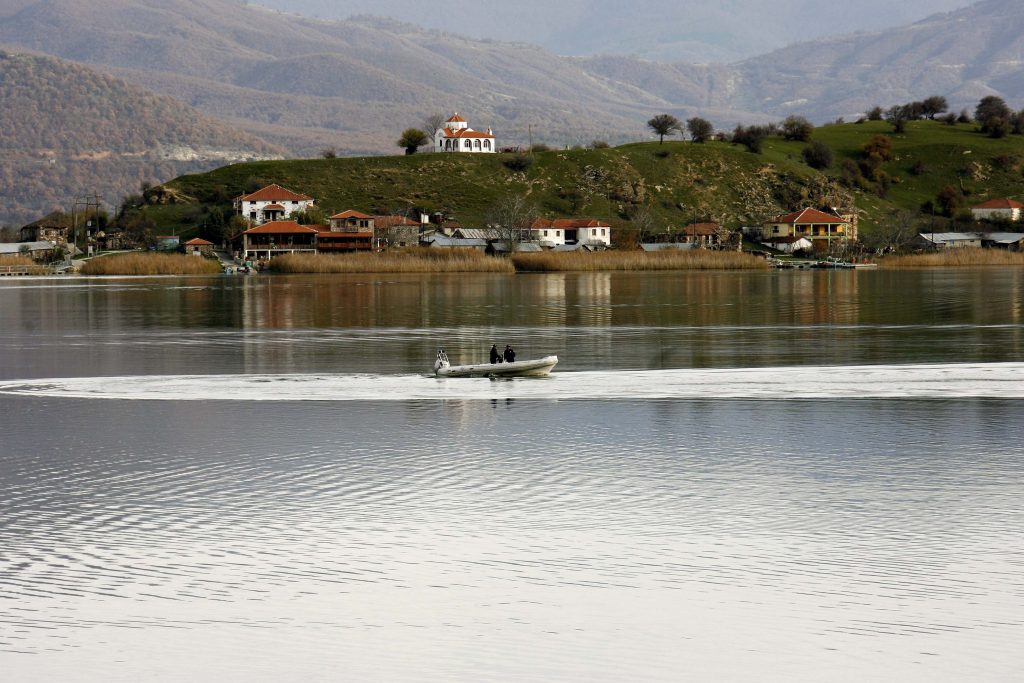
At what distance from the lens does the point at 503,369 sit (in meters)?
39.8

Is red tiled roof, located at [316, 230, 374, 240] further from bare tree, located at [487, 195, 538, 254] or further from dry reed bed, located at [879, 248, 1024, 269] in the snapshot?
dry reed bed, located at [879, 248, 1024, 269]

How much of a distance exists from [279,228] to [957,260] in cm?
9229

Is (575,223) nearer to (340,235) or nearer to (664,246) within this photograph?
(664,246)

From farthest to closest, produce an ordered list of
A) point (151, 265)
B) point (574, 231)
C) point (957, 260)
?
1. point (574, 231)
2. point (957, 260)
3. point (151, 265)

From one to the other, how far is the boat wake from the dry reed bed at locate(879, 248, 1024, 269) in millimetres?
131562

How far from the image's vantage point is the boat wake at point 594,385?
118ft

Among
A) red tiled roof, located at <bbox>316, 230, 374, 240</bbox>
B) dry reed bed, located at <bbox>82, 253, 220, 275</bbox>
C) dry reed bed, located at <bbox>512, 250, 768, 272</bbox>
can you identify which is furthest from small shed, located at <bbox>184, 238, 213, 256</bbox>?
dry reed bed, located at <bbox>512, 250, 768, 272</bbox>

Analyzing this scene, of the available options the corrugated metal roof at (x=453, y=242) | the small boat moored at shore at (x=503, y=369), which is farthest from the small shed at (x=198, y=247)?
the small boat moored at shore at (x=503, y=369)

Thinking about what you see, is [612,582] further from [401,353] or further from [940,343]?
[940,343]

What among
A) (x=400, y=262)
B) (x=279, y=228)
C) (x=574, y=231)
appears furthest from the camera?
(x=574, y=231)

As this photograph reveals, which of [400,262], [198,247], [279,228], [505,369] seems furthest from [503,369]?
[198,247]

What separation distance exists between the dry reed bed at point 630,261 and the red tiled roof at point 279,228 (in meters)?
39.2

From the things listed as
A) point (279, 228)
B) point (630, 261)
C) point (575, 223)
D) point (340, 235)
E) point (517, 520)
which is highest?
point (575, 223)

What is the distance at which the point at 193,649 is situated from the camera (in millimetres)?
14992
